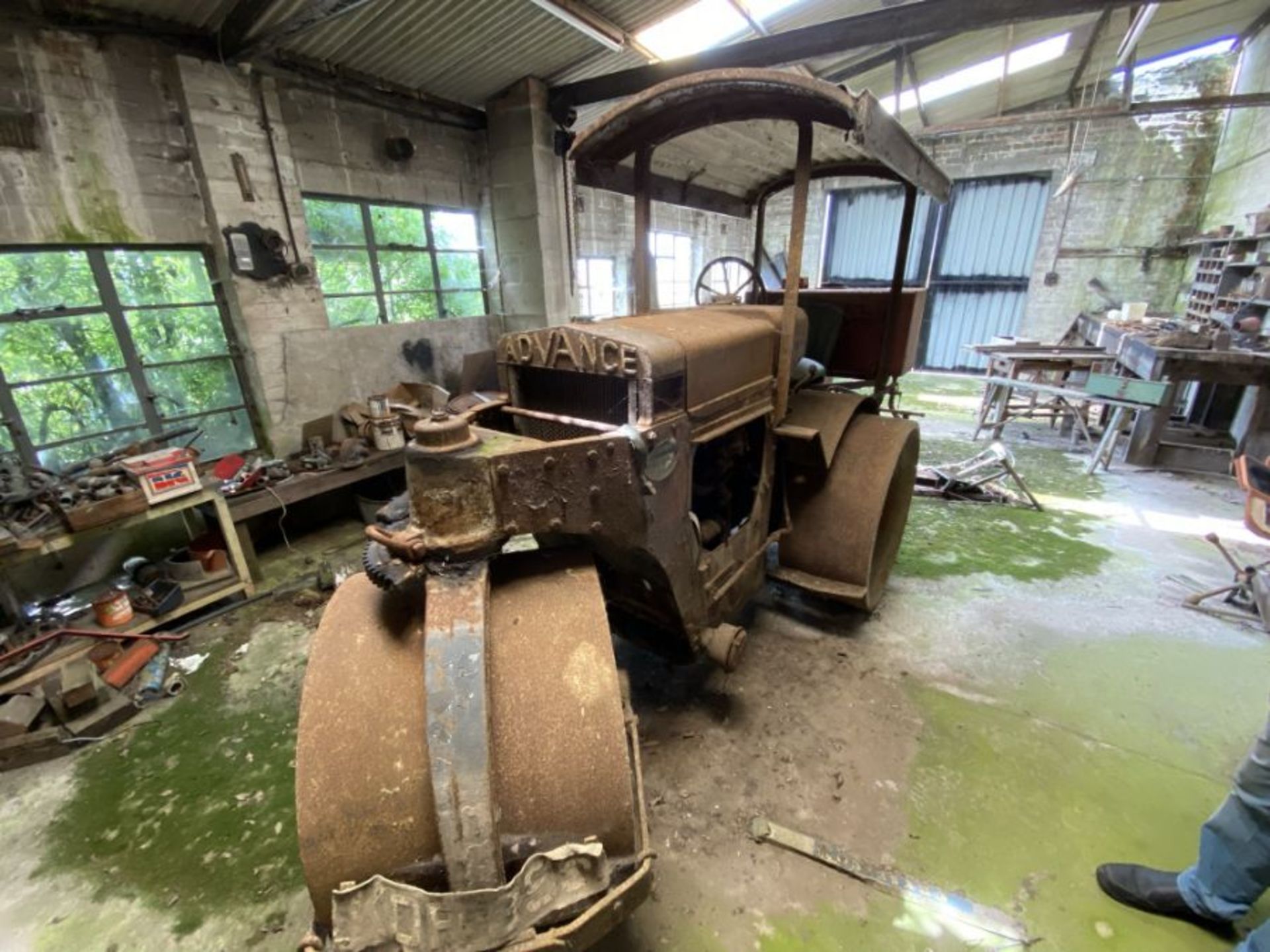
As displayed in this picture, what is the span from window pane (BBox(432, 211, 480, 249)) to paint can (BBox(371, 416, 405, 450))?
2.06 meters

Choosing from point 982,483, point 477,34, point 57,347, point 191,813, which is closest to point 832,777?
point 191,813

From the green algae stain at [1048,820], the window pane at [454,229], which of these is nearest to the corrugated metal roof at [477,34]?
the window pane at [454,229]

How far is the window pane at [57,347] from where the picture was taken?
3.26 metres

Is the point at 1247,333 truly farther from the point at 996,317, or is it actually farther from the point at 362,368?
the point at 362,368

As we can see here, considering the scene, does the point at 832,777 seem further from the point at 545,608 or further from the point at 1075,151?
the point at 1075,151

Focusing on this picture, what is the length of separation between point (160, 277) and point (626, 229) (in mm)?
7224

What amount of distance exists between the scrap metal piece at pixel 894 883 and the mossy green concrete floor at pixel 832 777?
0.12ft

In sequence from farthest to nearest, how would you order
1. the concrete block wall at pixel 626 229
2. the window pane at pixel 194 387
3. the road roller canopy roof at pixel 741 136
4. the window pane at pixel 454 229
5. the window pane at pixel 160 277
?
1. the concrete block wall at pixel 626 229
2. the window pane at pixel 454 229
3. the window pane at pixel 194 387
4. the window pane at pixel 160 277
5. the road roller canopy roof at pixel 741 136

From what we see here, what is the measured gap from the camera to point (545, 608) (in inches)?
57.7

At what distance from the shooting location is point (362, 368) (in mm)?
4805

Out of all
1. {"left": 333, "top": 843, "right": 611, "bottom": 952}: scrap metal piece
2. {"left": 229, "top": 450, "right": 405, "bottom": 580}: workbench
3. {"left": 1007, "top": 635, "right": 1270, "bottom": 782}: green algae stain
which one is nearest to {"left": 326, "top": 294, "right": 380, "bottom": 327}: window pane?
{"left": 229, "top": 450, "right": 405, "bottom": 580}: workbench

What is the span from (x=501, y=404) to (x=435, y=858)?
141cm

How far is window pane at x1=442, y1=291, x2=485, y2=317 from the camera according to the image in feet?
18.4

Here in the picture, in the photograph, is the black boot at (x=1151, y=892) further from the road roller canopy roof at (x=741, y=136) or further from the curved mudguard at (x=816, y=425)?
the road roller canopy roof at (x=741, y=136)
